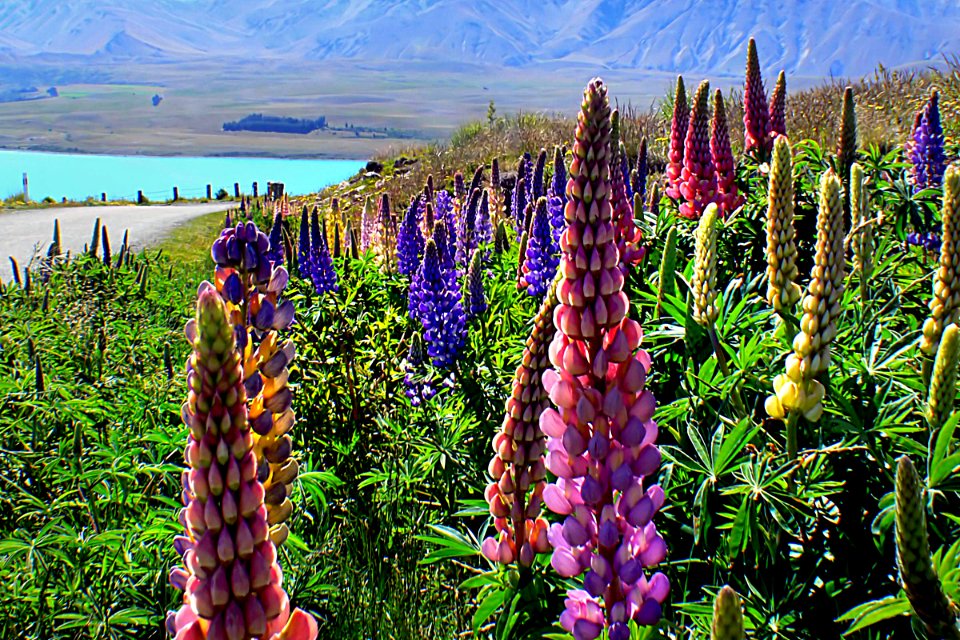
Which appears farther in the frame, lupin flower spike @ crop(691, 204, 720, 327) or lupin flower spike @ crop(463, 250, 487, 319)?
lupin flower spike @ crop(463, 250, 487, 319)

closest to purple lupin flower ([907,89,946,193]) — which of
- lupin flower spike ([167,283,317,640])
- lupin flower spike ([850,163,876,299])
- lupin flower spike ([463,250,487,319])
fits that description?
lupin flower spike ([850,163,876,299])

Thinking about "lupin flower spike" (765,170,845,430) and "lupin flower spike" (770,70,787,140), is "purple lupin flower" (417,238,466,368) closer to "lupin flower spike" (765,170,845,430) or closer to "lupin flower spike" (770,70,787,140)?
"lupin flower spike" (770,70,787,140)

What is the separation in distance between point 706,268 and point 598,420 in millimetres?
896

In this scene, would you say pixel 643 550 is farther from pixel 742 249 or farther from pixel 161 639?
pixel 742 249

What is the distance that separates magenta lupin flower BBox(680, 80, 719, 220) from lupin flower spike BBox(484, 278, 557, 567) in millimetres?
2261

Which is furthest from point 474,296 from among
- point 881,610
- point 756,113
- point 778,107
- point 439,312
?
point 881,610

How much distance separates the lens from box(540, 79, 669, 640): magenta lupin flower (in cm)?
145

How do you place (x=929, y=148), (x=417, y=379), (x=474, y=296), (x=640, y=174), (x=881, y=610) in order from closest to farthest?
1. (x=881, y=610)
2. (x=417, y=379)
3. (x=474, y=296)
4. (x=929, y=148)
5. (x=640, y=174)

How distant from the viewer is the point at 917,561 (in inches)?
50.2

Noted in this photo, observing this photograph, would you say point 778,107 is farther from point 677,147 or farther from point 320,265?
point 320,265

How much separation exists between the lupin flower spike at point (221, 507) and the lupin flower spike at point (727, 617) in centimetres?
62

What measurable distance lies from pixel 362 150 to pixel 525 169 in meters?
130

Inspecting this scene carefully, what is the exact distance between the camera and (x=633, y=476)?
5.12 feet

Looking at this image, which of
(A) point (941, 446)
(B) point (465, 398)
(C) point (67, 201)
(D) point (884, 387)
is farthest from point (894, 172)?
(C) point (67, 201)
